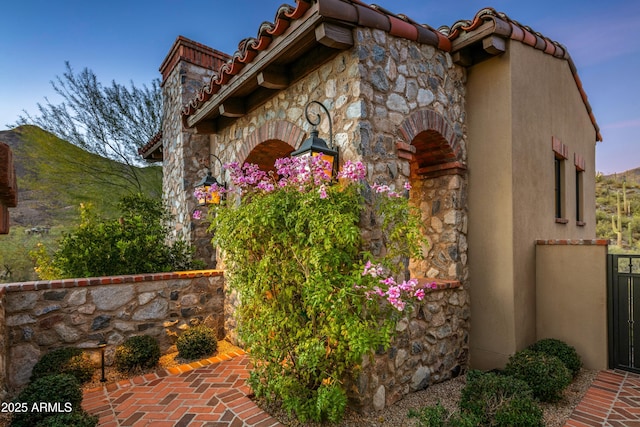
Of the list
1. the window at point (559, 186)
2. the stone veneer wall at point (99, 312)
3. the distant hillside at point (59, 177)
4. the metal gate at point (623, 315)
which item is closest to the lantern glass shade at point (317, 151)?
the stone veneer wall at point (99, 312)

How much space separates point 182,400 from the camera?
3.68 meters

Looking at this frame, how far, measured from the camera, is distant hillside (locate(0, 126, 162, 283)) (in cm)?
1088

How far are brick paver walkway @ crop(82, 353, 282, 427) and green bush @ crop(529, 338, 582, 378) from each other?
345 centimetres

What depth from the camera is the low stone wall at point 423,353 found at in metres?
3.43

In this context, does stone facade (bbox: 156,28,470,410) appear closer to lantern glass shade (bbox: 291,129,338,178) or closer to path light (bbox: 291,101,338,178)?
path light (bbox: 291,101,338,178)

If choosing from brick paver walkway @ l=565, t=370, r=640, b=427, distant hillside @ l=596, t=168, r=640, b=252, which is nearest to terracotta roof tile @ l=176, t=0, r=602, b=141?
brick paver walkway @ l=565, t=370, r=640, b=427

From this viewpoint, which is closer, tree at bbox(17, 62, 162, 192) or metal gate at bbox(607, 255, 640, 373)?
metal gate at bbox(607, 255, 640, 373)

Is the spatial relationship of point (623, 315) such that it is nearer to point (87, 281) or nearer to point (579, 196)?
point (579, 196)

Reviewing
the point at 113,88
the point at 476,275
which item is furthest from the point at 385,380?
the point at 113,88

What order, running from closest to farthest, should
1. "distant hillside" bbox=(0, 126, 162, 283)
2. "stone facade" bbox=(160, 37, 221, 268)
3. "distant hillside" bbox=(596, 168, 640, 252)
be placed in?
"stone facade" bbox=(160, 37, 221, 268) < "distant hillside" bbox=(0, 126, 162, 283) < "distant hillside" bbox=(596, 168, 640, 252)

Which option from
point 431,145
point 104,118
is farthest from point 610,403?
point 104,118

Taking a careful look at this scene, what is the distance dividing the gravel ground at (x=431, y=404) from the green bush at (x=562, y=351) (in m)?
0.18

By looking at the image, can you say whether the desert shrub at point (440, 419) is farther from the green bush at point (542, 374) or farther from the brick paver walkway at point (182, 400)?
the brick paver walkway at point (182, 400)

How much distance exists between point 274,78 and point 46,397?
399 cm
